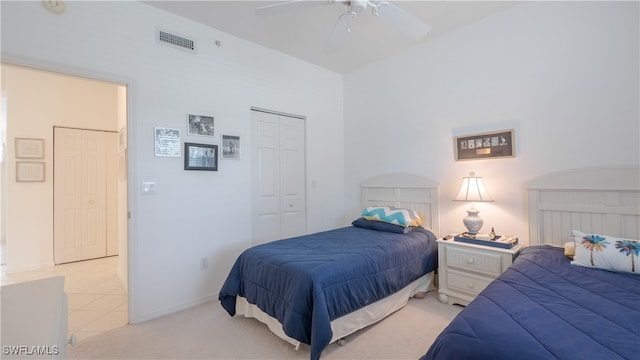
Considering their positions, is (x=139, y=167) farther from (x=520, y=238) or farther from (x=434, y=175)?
(x=520, y=238)

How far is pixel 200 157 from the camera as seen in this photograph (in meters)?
2.94

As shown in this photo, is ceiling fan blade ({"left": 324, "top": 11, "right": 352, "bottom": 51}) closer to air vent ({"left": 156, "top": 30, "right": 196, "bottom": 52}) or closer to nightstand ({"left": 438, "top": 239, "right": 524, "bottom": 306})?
air vent ({"left": 156, "top": 30, "right": 196, "bottom": 52})

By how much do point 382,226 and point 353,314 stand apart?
121 cm

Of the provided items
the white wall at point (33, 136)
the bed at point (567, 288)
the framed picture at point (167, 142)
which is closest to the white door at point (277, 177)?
the framed picture at point (167, 142)

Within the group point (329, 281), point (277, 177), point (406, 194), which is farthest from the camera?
point (277, 177)

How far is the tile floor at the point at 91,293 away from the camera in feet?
8.24

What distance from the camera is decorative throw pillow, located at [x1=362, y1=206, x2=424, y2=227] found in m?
3.11

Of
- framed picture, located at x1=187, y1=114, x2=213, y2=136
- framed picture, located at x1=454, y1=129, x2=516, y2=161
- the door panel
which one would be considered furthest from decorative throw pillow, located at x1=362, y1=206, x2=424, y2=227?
the door panel

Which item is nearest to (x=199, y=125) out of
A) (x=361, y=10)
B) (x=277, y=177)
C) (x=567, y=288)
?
(x=277, y=177)

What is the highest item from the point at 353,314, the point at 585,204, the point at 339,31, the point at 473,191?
the point at 339,31

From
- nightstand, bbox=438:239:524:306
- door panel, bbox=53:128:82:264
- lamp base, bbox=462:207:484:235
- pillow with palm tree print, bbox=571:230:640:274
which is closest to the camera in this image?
pillow with palm tree print, bbox=571:230:640:274

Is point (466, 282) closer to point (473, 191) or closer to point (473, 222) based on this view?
point (473, 222)

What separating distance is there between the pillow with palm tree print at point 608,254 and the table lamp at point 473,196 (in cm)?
83

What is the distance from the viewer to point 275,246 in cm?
254
